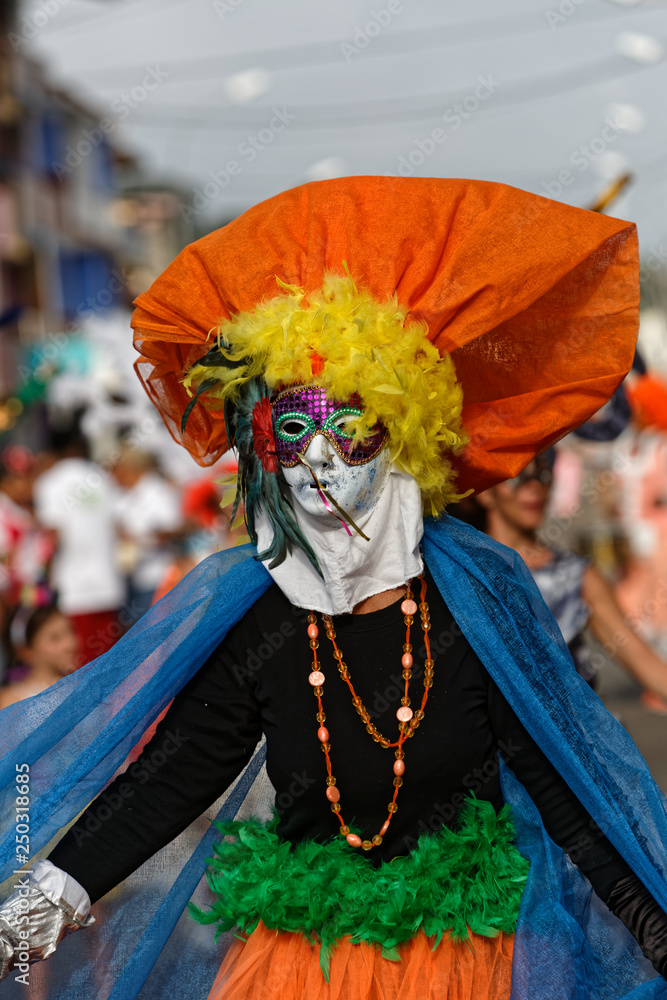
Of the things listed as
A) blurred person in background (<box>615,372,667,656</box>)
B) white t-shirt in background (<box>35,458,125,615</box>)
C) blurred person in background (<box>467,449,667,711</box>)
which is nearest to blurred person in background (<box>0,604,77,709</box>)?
white t-shirt in background (<box>35,458,125,615</box>)

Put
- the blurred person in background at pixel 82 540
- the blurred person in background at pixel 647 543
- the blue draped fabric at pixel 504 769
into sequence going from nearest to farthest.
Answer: the blue draped fabric at pixel 504 769 → the blurred person in background at pixel 82 540 → the blurred person in background at pixel 647 543

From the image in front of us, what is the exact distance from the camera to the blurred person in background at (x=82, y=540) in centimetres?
689

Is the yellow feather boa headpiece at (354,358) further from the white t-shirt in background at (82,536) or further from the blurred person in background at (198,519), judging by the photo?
the white t-shirt in background at (82,536)

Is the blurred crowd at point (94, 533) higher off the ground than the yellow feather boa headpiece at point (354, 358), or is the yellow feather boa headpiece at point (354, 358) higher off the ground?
the yellow feather boa headpiece at point (354, 358)

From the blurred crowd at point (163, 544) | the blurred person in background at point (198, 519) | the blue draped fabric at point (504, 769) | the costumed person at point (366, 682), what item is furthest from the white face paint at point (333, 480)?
the blurred person in background at point (198, 519)

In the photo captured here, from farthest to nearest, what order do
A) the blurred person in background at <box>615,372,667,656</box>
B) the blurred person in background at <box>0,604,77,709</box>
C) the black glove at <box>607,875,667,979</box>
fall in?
the blurred person in background at <box>615,372,667,656</box>
the blurred person in background at <box>0,604,77,709</box>
the black glove at <box>607,875,667,979</box>

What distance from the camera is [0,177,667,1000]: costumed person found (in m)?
1.95

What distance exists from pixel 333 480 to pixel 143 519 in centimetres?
594

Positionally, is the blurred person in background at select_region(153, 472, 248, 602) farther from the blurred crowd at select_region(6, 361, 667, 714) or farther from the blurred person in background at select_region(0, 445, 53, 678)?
the blurred person in background at select_region(0, 445, 53, 678)

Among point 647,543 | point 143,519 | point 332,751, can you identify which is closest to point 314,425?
point 332,751

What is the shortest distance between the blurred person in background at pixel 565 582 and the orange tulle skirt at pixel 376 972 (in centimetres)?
182

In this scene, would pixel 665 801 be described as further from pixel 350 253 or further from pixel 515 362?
pixel 350 253

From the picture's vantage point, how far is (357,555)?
201 cm

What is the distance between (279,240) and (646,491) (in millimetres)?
8346
